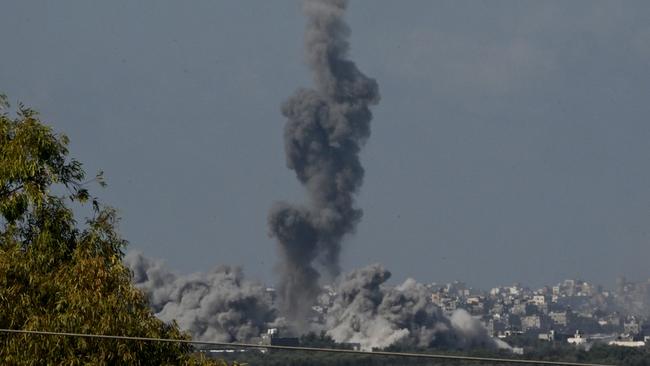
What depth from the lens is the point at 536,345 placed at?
19700 cm

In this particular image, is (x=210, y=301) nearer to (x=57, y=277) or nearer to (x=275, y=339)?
(x=275, y=339)

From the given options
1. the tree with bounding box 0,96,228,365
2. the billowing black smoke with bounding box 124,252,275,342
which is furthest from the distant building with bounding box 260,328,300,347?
the tree with bounding box 0,96,228,365

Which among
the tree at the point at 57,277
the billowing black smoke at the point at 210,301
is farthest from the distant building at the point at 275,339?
the tree at the point at 57,277

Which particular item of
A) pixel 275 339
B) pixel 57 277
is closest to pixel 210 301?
pixel 275 339

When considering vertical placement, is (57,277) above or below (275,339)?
below

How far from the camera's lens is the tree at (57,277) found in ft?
61.6

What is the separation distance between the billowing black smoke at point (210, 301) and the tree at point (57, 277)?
140708mm

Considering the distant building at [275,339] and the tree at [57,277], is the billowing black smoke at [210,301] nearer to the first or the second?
the distant building at [275,339]

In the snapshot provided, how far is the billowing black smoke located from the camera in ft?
551

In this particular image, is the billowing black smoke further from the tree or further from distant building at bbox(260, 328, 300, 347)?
the tree

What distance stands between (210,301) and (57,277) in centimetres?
15292

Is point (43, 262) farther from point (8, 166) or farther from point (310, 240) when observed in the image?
point (310, 240)

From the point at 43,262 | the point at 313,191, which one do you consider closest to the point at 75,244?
the point at 43,262

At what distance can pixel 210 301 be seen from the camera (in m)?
172
